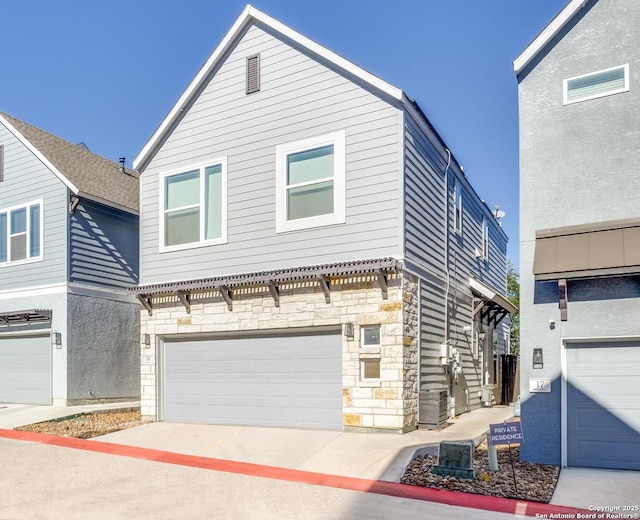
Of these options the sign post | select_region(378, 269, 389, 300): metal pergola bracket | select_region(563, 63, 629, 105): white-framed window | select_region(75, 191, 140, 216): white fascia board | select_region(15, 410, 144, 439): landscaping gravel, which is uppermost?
select_region(563, 63, 629, 105): white-framed window

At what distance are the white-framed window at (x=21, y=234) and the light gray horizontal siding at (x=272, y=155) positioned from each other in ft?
13.1

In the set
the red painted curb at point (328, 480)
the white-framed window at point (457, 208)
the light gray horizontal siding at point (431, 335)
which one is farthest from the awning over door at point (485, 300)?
the red painted curb at point (328, 480)

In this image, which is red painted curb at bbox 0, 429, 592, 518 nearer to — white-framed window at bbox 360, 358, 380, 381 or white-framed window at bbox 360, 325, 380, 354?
white-framed window at bbox 360, 358, 380, 381

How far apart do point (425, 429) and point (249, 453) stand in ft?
11.0

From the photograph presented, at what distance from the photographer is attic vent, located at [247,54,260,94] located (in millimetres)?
12531

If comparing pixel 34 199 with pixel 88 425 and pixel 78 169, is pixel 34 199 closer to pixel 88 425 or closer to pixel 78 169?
pixel 78 169

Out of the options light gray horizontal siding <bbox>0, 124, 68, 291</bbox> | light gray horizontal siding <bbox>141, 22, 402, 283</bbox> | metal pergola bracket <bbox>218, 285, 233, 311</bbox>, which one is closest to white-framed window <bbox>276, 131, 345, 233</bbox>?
light gray horizontal siding <bbox>141, 22, 402, 283</bbox>

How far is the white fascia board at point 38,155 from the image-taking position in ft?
49.9

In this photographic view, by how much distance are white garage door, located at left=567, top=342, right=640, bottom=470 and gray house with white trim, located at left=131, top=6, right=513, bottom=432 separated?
9.41ft

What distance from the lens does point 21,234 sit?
16172 millimetres

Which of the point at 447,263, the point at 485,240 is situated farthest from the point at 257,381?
the point at 485,240

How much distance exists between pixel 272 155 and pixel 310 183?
1.10 metres

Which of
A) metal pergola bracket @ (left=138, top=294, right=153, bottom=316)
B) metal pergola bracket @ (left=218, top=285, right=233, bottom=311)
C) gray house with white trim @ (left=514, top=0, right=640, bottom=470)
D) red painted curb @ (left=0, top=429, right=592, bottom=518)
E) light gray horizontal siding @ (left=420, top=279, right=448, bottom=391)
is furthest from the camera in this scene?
metal pergola bracket @ (left=138, top=294, right=153, bottom=316)

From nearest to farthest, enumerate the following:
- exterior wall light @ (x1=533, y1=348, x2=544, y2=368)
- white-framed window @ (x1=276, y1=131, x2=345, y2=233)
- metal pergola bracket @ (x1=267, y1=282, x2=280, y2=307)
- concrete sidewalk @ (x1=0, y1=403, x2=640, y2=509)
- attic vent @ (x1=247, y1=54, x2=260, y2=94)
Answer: concrete sidewalk @ (x1=0, y1=403, x2=640, y2=509), exterior wall light @ (x1=533, y1=348, x2=544, y2=368), white-framed window @ (x1=276, y1=131, x2=345, y2=233), metal pergola bracket @ (x1=267, y1=282, x2=280, y2=307), attic vent @ (x1=247, y1=54, x2=260, y2=94)
